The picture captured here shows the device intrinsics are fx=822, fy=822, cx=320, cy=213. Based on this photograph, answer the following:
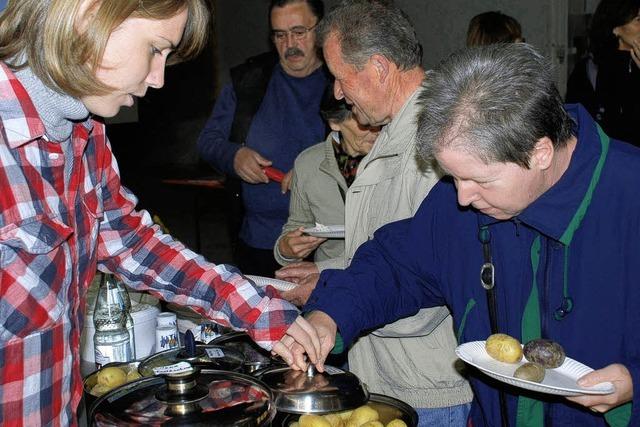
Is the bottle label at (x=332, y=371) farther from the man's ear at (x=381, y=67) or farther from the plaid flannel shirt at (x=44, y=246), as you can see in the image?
the man's ear at (x=381, y=67)

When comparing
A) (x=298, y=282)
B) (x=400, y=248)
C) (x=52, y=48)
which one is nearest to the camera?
(x=52, y=48)

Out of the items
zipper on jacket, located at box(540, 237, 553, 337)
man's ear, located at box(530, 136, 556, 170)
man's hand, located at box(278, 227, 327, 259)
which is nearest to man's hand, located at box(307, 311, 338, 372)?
zipper on jacket, located at box(540, 237, 553, 337)

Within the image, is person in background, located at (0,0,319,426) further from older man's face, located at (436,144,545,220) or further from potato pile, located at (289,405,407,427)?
older man's face, located at (436,144,545,220)

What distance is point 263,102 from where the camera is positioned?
4047mm

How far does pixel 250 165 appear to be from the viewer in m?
3.84

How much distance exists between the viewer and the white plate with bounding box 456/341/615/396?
1579mm

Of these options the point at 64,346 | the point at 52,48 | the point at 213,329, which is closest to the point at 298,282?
the point at 213,329

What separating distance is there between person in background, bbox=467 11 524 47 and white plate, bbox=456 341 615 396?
3.29 m

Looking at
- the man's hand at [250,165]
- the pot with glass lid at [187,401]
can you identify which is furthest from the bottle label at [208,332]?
the man's hand at [250,165]

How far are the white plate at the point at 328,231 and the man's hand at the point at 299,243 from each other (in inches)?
2.6

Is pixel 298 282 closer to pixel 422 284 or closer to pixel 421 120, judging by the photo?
pixel 422 284

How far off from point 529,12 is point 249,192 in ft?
15.2

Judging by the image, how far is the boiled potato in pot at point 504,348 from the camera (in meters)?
1.77

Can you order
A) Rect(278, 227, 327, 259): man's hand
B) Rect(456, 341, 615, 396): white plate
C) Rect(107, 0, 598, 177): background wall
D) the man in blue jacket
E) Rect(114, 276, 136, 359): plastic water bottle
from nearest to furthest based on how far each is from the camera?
Rect(456, 341, 615, 396): white plate, the man in blue jacket, Rect(114, 276, 136, 359): plastic water bottle, Rect(278, 227, 327, 259): man's hand, Rect(107, 0, 598, 177): background wall
